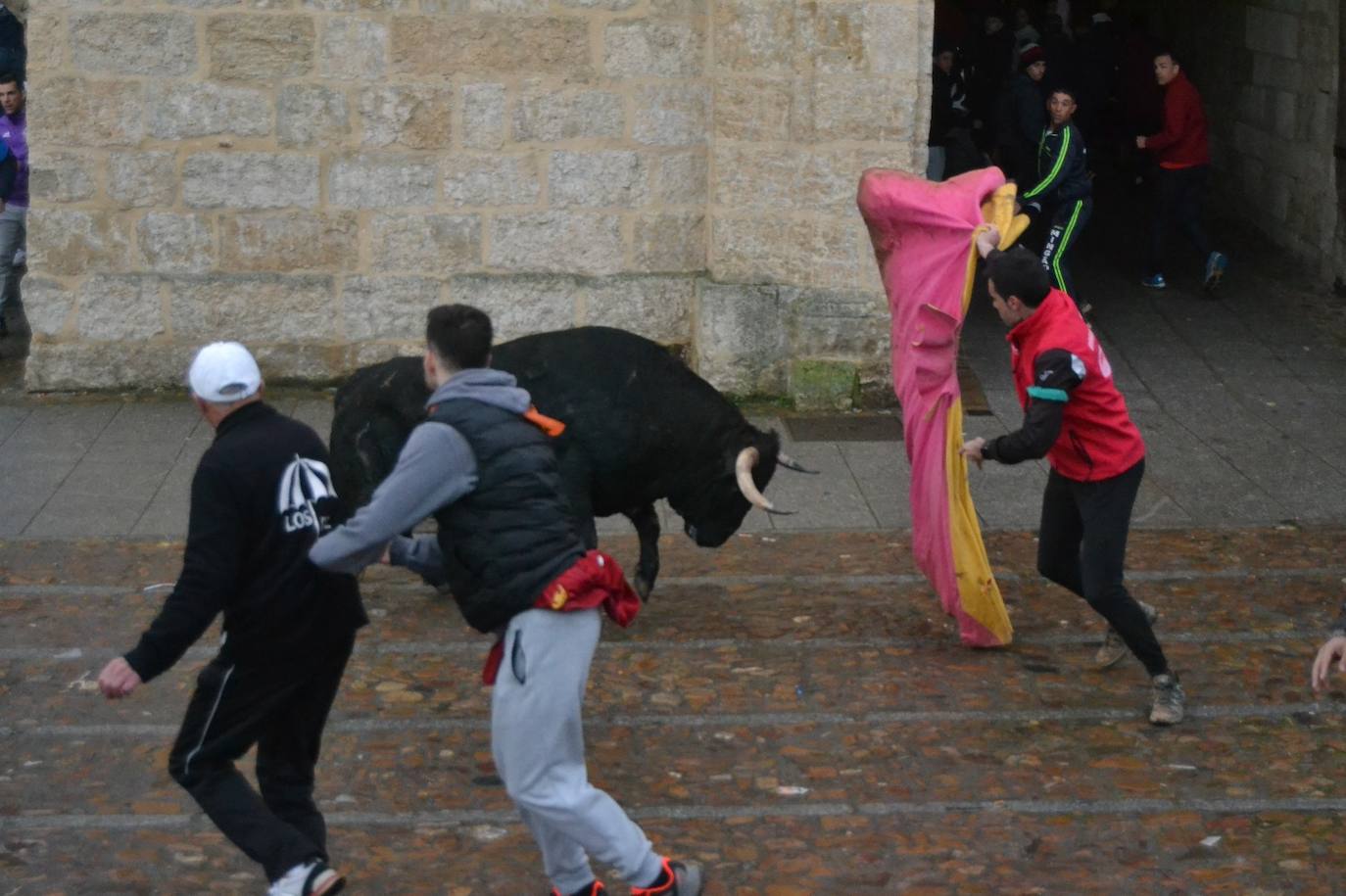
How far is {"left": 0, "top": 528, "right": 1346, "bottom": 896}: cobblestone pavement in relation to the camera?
5.93 meters

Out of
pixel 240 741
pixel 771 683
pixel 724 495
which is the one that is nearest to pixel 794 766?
pixel 771 683

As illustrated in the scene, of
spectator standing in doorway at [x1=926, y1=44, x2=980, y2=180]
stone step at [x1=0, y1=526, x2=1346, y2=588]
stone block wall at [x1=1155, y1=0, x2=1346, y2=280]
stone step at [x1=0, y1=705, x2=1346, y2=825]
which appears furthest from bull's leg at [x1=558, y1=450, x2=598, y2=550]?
stone block wall at [x1=1155, y1=0, x2=1346, y2=280]

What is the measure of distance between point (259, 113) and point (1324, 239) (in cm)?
825

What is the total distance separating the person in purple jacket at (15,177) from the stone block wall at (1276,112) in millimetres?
9602

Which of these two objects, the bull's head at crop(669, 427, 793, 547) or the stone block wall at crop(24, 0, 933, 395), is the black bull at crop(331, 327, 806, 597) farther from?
the stone block wall at crop(24, 0, 933, 395)

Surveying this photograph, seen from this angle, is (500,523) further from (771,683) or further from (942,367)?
(942,367)

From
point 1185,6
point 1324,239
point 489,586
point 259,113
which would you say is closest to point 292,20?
point 259,113

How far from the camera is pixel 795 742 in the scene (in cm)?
Answer: 688

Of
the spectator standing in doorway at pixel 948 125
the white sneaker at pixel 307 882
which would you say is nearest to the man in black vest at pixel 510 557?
the white sneaker at pixel 307 882

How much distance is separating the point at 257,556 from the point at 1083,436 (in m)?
3.28

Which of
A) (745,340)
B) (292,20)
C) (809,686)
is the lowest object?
(809,686)

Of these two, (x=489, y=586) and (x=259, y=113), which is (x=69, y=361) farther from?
(x=489, y=586)

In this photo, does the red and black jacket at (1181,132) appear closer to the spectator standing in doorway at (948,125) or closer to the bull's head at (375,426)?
the spectator standing in doorway at (948,125)

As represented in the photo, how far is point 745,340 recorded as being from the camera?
1150cm
